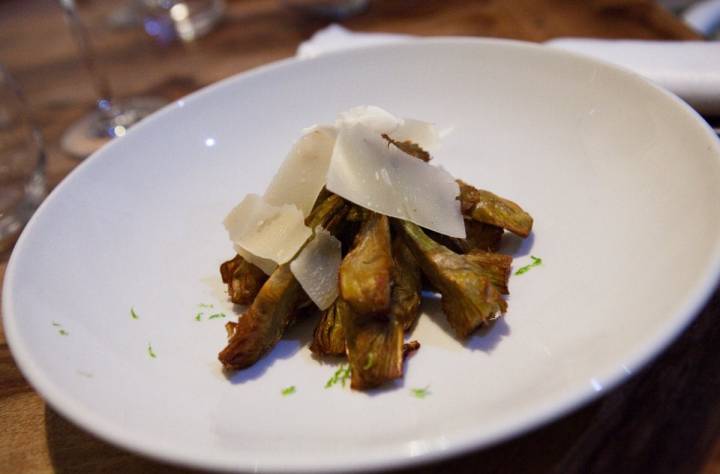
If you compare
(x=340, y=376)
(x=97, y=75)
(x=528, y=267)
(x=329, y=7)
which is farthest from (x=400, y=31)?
(x=340, y=376)

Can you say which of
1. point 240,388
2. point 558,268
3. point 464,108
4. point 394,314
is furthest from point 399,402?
point 464,108

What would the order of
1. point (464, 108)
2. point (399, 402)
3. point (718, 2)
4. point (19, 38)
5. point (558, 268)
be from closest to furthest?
point (399, 402) < point (558, 268) < point (464, 108) < point (718, 2) < point (19, 38)

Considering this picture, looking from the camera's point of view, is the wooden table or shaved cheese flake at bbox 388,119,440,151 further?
shaved cheese flake at bbox 388,119,440,151

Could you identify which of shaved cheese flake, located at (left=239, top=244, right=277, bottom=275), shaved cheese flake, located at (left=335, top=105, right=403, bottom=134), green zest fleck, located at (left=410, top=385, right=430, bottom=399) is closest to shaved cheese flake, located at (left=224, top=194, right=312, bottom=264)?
shaved cheese flake, located at (left=239, top=244, right=277, bottom=275)

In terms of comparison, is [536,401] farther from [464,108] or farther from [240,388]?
[464,108]

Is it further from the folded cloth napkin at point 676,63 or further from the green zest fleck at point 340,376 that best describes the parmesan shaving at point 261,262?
the folded cloth napkin at point 676,63

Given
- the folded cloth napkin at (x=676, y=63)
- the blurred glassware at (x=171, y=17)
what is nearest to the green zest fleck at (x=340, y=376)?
the folded cloth napkin at (x=676, y=63)

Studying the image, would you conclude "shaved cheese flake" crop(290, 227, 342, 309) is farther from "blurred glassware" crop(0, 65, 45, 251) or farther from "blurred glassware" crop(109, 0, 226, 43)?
"blurred glassware" crop(109, 0, 226, 43)
